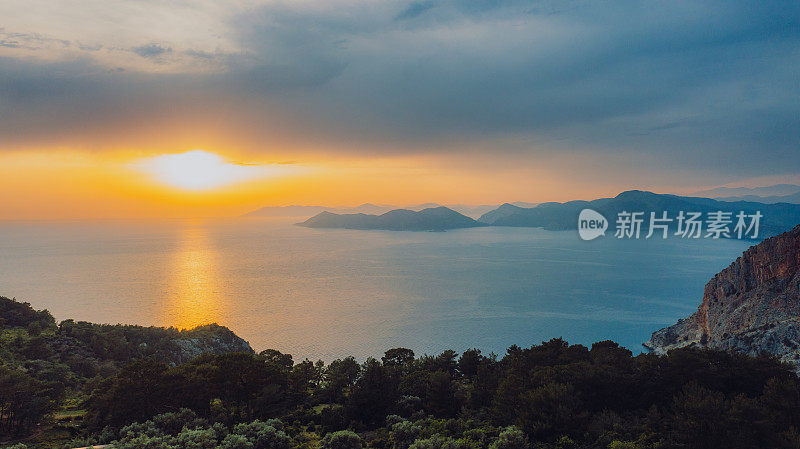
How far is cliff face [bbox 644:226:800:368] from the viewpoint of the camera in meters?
59.2

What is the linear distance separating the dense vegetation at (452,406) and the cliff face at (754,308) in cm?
4214

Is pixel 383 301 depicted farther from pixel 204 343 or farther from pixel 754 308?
pixel 754 308

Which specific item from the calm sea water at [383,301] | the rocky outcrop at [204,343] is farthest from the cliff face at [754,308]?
the rocky outcrop at [204,343]

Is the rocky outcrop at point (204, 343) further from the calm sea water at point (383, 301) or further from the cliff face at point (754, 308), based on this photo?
the cliff face at point (754, 308)

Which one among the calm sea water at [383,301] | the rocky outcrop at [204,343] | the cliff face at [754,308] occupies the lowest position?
the calm sea water at [383,301]

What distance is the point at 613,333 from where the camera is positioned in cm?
10319

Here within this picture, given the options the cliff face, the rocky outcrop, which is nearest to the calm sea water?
the cliff face

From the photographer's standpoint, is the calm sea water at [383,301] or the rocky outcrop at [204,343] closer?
the rocky outcrop at [204,343]

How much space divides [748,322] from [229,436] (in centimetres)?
8938

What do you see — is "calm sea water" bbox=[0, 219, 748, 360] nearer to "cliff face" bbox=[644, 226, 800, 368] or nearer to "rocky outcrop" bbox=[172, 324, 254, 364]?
"cliff face" bbox=[644, 226, 800, 368]

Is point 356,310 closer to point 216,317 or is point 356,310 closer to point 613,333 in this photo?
point 216,317

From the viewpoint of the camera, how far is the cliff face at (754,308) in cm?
5919

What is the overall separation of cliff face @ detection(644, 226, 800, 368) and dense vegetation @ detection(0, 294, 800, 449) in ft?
138

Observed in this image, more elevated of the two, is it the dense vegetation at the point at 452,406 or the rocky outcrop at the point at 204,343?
the dense vegetation at the point at 452,406
